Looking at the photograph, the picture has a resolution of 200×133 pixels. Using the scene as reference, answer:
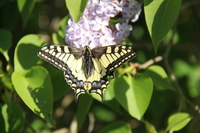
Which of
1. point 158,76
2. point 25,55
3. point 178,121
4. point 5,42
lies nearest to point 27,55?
point 25,55

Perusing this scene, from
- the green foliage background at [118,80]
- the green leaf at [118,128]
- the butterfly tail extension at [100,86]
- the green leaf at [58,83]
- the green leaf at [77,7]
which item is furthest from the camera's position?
the green leaf at [58,83]

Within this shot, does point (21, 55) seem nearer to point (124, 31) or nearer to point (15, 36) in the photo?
point (124, 31)

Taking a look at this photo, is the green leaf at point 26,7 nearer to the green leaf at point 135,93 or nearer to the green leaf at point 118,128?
the green leaf at point 135,93

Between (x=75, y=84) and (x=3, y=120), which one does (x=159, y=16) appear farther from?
(x=3, y=120)

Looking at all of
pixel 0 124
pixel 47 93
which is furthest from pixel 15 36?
pixel 47 93

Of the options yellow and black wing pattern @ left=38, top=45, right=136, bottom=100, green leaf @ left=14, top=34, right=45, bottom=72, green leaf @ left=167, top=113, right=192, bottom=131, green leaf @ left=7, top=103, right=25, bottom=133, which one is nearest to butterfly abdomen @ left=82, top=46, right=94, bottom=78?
yellow and black wing pattern @ left=38, top=45, right=136, bottom=100

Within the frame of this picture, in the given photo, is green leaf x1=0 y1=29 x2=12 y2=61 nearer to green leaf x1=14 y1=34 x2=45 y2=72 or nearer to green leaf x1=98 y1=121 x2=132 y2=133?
green leaf x1=14 y1=34 x2=45 y2=72

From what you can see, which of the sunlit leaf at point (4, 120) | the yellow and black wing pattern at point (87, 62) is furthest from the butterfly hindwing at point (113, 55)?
the sunlit leaf at point (4, 120)

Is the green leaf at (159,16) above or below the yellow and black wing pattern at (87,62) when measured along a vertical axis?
above
